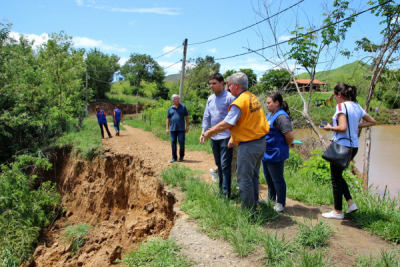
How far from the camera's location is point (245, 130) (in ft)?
10.5

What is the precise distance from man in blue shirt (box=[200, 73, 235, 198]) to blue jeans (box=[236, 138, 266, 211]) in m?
0.55

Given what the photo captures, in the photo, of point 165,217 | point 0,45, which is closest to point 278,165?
point 165,217

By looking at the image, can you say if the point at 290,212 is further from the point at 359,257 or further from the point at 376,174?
the point at 376,174

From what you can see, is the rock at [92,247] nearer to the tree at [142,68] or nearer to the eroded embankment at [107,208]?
the eroded embankment at [107,208]

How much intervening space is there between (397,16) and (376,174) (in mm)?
6641

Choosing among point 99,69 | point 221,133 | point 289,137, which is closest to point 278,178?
point 289,137

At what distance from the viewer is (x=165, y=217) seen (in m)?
4.85

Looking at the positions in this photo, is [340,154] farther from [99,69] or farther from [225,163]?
[99,69]

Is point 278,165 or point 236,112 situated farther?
point 278,165

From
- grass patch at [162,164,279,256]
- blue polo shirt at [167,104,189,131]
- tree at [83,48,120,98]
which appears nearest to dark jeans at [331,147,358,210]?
grass patch at [162,164,279,256]

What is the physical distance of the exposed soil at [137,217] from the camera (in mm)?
2893

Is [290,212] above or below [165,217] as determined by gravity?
above

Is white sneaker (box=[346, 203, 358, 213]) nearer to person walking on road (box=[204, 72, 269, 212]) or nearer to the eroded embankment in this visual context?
person walking on road (box=[204, 72, 269, 212])

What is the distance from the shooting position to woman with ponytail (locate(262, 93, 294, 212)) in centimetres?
356
